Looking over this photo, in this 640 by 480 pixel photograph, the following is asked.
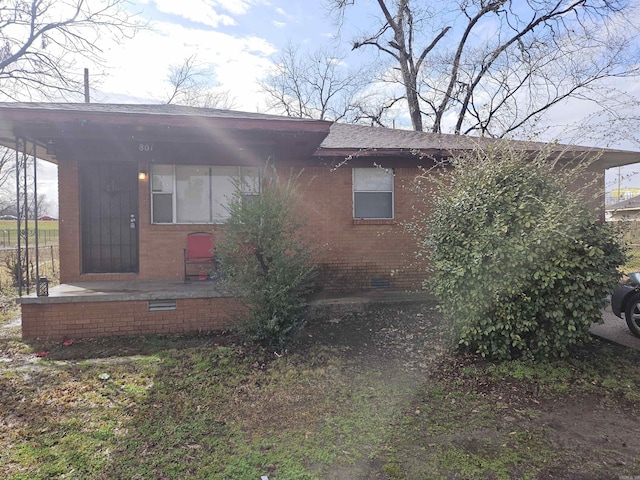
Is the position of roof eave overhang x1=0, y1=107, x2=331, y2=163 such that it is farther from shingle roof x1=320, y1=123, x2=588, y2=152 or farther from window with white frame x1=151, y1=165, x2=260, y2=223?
shingle roof x1=320, y1=123, x2=588, y2=152

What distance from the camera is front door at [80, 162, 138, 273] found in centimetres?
689

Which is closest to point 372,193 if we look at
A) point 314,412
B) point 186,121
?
point 186,121

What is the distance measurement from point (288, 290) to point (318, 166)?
358cm

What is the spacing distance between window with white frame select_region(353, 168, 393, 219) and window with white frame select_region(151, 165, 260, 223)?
207 centimetres

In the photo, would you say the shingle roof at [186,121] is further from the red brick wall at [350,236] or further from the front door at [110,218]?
the front door at [110,218]

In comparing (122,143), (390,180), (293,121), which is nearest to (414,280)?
(390,180)

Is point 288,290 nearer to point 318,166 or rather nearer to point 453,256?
point 453,256

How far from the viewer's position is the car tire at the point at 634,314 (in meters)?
5.16

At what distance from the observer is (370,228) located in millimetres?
7613

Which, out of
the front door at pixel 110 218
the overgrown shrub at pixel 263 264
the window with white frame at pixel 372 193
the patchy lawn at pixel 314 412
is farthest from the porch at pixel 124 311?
the window with white frame at pixel 372 193

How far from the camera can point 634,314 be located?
5.20 meters

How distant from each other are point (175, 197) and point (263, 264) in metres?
3.48

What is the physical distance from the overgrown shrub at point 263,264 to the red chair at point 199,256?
230 centimetres

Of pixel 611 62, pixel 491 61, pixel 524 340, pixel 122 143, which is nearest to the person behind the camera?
pixel 524 340
